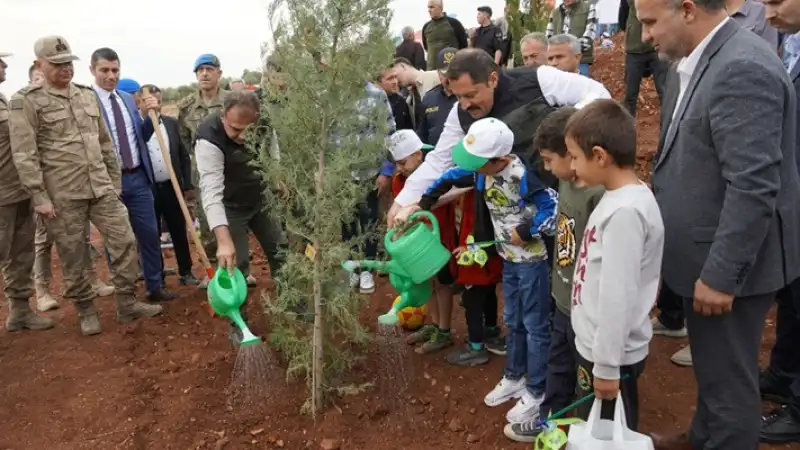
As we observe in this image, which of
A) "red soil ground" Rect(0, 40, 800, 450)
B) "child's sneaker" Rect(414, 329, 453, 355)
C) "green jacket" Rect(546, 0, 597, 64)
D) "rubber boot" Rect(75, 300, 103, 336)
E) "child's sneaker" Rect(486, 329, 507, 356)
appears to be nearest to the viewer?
"red soil ground" Rect(0, 40, 800, 450)

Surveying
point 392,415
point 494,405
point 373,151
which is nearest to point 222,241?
point 373,151

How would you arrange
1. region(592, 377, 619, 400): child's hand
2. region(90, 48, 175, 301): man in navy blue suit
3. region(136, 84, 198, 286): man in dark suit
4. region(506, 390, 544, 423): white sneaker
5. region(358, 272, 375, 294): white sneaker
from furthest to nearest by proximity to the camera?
region(136, 84, 198, 286): man in dark suit, region(358, 272, 375, 294): white sneaker, region(90, 48, 175, 301): man in navy blue suit, region(506, 390, 544, 423): white sneaker, region(592, 377, 619, 400): child's hand

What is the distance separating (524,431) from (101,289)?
15.0ft

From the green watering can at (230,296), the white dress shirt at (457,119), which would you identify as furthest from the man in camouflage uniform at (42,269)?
the white dress shirt at (457,119)

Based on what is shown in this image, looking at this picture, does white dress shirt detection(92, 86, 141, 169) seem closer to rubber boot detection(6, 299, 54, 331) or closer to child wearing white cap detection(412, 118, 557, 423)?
rubber boot detection(6, 299, 54, 331)

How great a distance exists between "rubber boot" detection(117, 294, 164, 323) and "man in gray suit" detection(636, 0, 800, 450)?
165 inches

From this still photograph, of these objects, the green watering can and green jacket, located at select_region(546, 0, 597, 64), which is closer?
the green watering can

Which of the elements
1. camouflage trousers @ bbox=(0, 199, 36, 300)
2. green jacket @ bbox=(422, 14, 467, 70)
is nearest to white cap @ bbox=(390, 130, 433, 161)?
camouflage trousers @ bbox=(0, 199, 36, 300)

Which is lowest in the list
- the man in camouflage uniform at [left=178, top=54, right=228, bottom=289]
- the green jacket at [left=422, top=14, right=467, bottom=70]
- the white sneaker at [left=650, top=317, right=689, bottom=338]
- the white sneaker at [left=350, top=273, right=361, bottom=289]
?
the white sneaker at [left=650, top=317, right=689, bottom=338]

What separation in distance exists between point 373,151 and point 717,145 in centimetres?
162

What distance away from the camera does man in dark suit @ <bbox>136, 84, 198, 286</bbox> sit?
5555mm

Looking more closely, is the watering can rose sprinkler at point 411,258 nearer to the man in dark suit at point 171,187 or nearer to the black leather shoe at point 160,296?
the black leather shoe at point 160,296

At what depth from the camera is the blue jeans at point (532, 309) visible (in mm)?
2979

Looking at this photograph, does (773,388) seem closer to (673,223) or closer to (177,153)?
(673,223)
